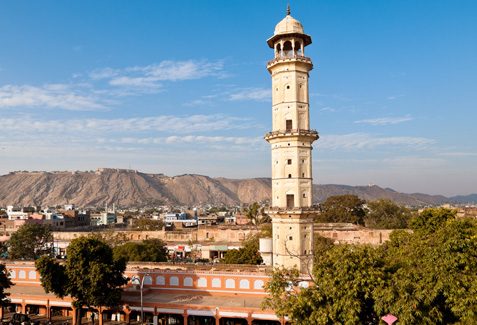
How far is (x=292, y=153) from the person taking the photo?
117ft

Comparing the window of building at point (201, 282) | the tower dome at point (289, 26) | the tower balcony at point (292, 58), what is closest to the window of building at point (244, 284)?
the window of building at point (201, 282)

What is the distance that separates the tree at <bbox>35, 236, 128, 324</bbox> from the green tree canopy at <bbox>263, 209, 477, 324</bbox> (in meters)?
14.6

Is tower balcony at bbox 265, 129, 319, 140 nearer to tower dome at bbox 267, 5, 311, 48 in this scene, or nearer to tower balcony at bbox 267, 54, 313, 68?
tower balcony at bbox 267, 54, 313, 68

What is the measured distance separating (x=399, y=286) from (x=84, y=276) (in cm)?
2270

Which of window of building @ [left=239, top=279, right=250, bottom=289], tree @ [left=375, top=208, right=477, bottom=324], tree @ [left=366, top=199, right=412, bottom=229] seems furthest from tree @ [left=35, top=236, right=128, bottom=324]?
tree @ [left=366, top=199, right=412, bottom=229]

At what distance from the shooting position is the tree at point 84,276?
2936cm

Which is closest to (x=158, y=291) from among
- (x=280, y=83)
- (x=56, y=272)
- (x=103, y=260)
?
(x=103, y=260)

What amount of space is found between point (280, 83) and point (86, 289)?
80.1 ft

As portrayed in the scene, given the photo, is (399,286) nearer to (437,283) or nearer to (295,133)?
(437,283)

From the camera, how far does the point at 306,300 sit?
20.6 meters

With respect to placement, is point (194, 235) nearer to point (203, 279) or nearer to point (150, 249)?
point (150, 249)

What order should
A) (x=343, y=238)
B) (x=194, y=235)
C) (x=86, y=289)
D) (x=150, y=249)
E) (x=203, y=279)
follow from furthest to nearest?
(x=194, y=235), (x=343, y=238), (x=150, y=249), (x=203, y=279), (x=86, y=289)

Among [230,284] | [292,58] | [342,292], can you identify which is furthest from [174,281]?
[292,58]

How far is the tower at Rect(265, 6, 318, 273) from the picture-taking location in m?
35.0
